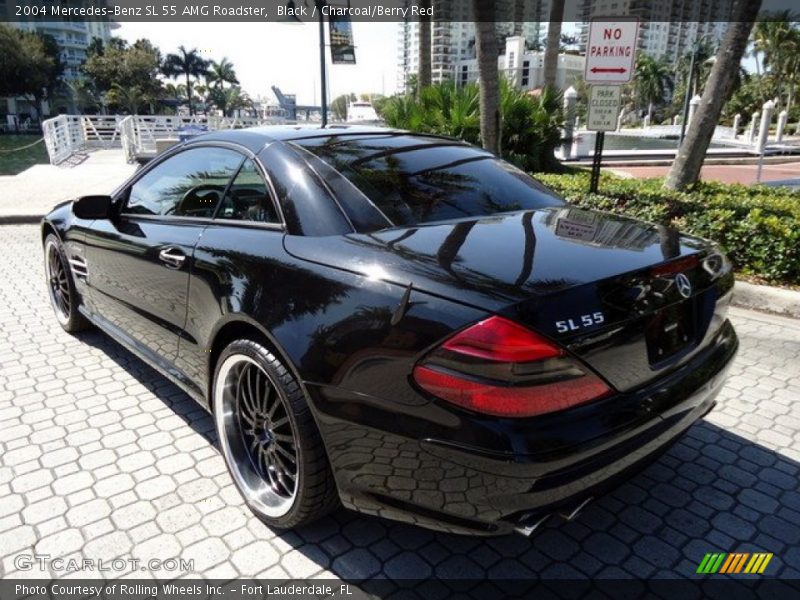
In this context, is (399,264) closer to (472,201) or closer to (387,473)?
(387,473)

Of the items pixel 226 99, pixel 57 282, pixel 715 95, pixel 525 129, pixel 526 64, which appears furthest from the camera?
pixel 526 64

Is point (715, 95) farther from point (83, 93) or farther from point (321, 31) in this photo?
point (83, 93)

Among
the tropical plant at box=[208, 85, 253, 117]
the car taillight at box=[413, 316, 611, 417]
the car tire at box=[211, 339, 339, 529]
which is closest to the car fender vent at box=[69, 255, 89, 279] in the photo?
the car tire at box=[211, 339, 339, 529]

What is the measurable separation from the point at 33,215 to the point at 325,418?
9.86m

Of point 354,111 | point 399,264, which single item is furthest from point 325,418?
point 354,111

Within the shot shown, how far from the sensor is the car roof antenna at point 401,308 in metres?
1.72

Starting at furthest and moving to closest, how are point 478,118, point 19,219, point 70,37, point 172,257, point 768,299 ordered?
1. point 70,37
2. point 478,118
3. point 19,219
4. point 768,299
5. point 172,257

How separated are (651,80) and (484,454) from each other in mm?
99894

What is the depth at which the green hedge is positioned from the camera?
17.1 ft

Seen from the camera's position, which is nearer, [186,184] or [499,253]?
[499,253]

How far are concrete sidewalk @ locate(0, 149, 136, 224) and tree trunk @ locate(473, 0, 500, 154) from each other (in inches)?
300

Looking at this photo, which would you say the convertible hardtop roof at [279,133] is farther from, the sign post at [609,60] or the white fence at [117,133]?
the white fence at [117,133]

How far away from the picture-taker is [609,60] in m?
6.20

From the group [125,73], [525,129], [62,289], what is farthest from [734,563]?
[125,73]
